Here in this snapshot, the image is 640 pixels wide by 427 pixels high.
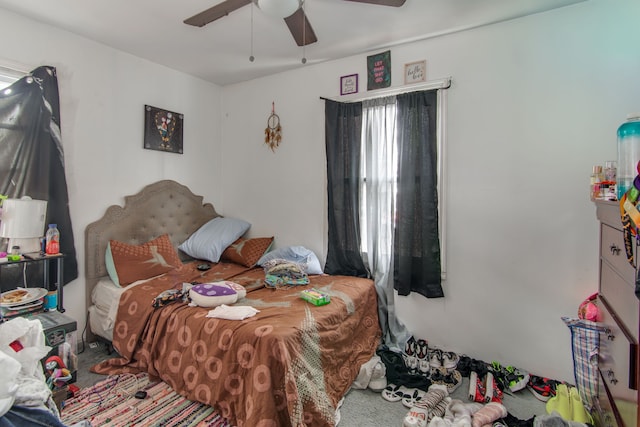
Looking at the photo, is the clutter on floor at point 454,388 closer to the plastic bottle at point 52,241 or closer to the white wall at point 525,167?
the white wall at point 525,167

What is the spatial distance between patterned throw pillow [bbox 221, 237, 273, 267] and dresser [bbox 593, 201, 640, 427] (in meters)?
2.54

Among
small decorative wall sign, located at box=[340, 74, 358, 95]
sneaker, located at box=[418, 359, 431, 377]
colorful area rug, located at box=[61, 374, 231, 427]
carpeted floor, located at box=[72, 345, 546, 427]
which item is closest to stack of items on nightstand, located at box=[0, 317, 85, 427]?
colorful area rug, located at box=[61, 374, 231, 427]

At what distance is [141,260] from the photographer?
2.67 metres

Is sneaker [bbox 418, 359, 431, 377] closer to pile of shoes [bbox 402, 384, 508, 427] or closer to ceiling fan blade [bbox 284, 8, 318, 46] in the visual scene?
pile of shoes [bbox 402, 384, 508, 427]

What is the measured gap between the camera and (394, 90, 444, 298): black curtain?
8.09 ft

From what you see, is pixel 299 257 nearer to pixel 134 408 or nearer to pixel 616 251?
pixel 134 408

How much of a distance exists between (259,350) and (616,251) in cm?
167

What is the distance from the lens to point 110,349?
248cm

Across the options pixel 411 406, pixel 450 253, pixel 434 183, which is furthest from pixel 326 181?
pixel 411 406

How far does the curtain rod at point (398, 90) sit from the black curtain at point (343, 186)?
0.30 feet

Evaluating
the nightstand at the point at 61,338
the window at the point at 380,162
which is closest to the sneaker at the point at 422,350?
the window at the point at 380,162

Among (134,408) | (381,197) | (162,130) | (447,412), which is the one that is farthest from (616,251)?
(162,130)

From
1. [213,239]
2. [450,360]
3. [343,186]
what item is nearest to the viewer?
[450,360]

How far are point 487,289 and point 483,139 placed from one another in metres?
1.13
